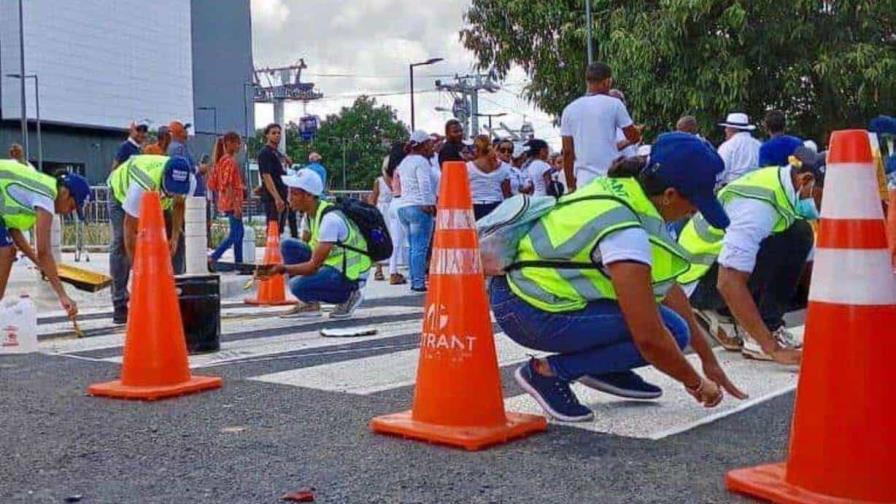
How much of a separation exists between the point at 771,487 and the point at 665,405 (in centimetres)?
154

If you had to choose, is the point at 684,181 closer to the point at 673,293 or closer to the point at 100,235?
the point at 673,293

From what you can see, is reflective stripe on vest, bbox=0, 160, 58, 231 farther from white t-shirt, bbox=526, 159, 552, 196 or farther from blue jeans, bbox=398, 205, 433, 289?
white t-shirt, bbox=526, 159, 552, 196

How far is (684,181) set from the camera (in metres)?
4.06

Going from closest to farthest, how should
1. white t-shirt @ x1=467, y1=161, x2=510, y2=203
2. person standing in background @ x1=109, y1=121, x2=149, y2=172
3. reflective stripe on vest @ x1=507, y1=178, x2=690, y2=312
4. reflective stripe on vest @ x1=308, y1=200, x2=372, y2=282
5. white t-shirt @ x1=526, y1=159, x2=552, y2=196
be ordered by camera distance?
1. reflective stripe on vest @ x1=507, y1=178, x2=690, y2=312
2. reflective stripe on vest @ x1=308, y1=200, x2=372, y2=282
3. person standing in background @ x1=109, y1=121, x2=149, y2=172
4. white t-shirt @ x1=467, y1=161, x2=510, y2=203
5. white t-shirt @ x1=526, y1=159, x2=552, y2=196

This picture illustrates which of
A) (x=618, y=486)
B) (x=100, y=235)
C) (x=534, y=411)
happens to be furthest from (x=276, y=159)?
(x=100, y=235)

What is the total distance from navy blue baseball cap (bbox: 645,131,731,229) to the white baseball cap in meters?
4.55

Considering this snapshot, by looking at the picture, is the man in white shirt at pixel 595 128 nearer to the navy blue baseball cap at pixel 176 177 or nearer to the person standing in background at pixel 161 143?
the navy blue baseball cap at pixel 176 177

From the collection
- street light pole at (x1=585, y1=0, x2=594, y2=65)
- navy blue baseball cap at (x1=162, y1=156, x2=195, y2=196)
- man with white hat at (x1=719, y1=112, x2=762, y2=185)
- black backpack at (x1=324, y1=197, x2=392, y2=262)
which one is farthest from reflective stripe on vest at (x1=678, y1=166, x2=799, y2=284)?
street light pole at (x1=585, y1=0, x2=594, y2=65)

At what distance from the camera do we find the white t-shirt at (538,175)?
1284 centimetres

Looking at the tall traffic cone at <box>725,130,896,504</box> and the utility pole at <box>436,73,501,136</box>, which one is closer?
the tall traffic cone at <box>725,130,896,504</box>

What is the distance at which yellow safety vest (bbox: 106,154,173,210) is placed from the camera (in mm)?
8219

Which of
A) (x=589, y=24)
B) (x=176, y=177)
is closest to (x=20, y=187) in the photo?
(x=176, y=177)

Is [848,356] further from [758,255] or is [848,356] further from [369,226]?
[369,226]

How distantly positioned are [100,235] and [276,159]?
1242 centimetres
